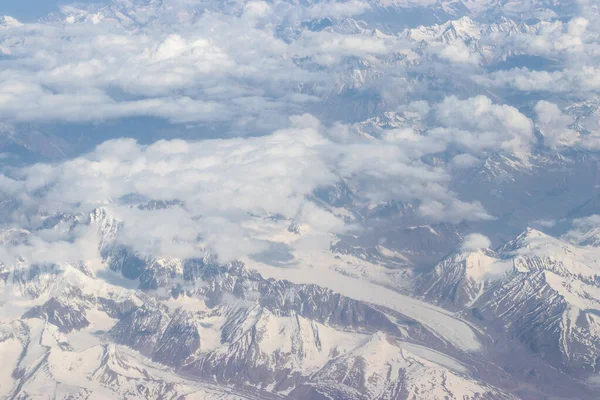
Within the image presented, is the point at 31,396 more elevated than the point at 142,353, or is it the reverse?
the point at 31,396

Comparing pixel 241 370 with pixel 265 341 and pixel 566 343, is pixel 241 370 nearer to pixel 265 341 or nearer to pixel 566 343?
pixel 265 341

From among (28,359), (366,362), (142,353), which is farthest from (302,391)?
(28,359)

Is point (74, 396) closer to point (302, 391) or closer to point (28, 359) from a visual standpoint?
point (28, 359)

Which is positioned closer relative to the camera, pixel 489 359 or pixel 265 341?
pixel 265 341

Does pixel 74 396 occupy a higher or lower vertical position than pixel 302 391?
higher

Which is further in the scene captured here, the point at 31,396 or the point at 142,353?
the point at 142,353

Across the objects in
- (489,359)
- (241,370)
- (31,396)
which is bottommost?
(489,359)

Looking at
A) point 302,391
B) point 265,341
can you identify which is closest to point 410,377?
point 302,391

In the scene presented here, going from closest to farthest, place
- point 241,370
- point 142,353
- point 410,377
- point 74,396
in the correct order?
point 74,396 < point 410,377 < point 241,370 < point 142,353

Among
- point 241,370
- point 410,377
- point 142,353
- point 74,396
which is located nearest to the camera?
point 74,396
